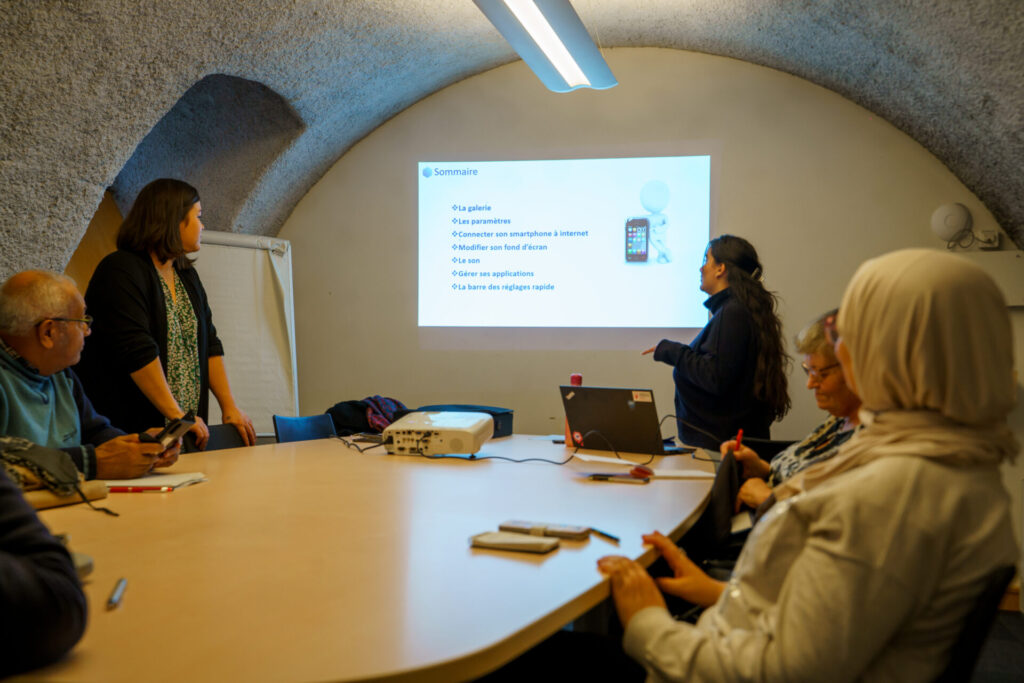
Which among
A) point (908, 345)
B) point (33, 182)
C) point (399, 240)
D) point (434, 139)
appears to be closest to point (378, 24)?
point (434, 139)

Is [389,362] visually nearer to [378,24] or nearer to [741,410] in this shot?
[378,24]

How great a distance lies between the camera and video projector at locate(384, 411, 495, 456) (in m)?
2.51

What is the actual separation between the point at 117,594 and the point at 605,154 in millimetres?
4285

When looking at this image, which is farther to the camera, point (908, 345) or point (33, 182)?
point (33, 182)

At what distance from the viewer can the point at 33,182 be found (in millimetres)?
3098

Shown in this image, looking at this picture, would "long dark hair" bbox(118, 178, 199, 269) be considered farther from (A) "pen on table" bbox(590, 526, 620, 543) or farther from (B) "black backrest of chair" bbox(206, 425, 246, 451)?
(A) "pen on table" bbox(590, 526, 620, 543)

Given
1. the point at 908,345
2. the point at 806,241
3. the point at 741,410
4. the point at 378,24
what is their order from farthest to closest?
the point at 806,241, the point at 378,24, the point at 741,410, the point at 908,345

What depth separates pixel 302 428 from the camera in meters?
3.28

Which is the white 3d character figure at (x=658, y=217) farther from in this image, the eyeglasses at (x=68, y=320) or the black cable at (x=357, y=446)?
the eyeglasses at (x=68, y=320)

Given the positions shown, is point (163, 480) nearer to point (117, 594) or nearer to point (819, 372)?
point (117, 594)

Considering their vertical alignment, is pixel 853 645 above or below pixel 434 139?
below

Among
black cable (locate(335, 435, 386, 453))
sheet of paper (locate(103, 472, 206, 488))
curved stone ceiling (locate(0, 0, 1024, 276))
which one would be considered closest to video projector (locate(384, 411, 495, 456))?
black cable (locate(335, 435, 386, 453))

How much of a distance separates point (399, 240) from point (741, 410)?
289 cm

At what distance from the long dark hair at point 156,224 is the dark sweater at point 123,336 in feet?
0.17
